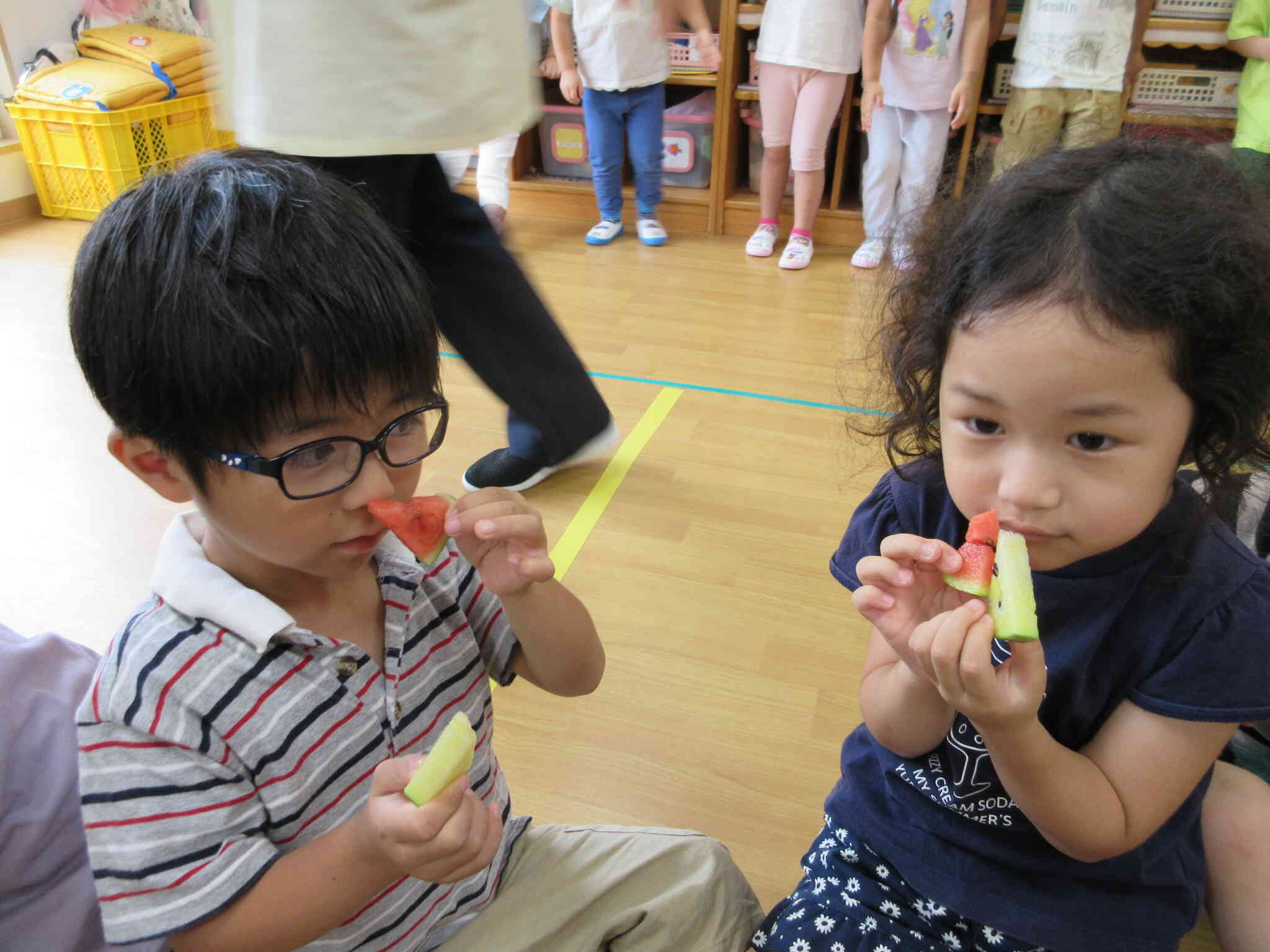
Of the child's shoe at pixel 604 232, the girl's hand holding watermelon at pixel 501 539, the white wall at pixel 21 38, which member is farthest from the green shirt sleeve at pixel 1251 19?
the white wall at pixel 21 38

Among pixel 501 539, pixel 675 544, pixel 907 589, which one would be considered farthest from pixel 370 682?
pixel 675 544

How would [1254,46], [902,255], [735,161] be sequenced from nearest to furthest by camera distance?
[902,255], [1254,46], [735,161]

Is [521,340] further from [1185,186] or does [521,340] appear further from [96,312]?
[1185,186]

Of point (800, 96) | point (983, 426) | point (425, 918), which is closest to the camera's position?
point (983, 426)

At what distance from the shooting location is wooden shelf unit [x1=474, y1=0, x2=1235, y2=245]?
3252mm

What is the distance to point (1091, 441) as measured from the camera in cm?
73

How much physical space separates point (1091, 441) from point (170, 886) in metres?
0.78

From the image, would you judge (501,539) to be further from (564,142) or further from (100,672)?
(564,142)

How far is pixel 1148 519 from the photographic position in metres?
0.76

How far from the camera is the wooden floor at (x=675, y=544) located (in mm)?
1422

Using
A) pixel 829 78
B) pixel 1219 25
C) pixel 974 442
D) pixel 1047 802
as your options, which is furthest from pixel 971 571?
pixel 1219 25

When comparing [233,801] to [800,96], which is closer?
[233,801]

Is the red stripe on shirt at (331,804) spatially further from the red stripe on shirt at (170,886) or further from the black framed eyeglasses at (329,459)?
the black framed eyeglasses at (329,459)

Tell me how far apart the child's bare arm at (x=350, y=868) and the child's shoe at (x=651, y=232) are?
3.29 meters
